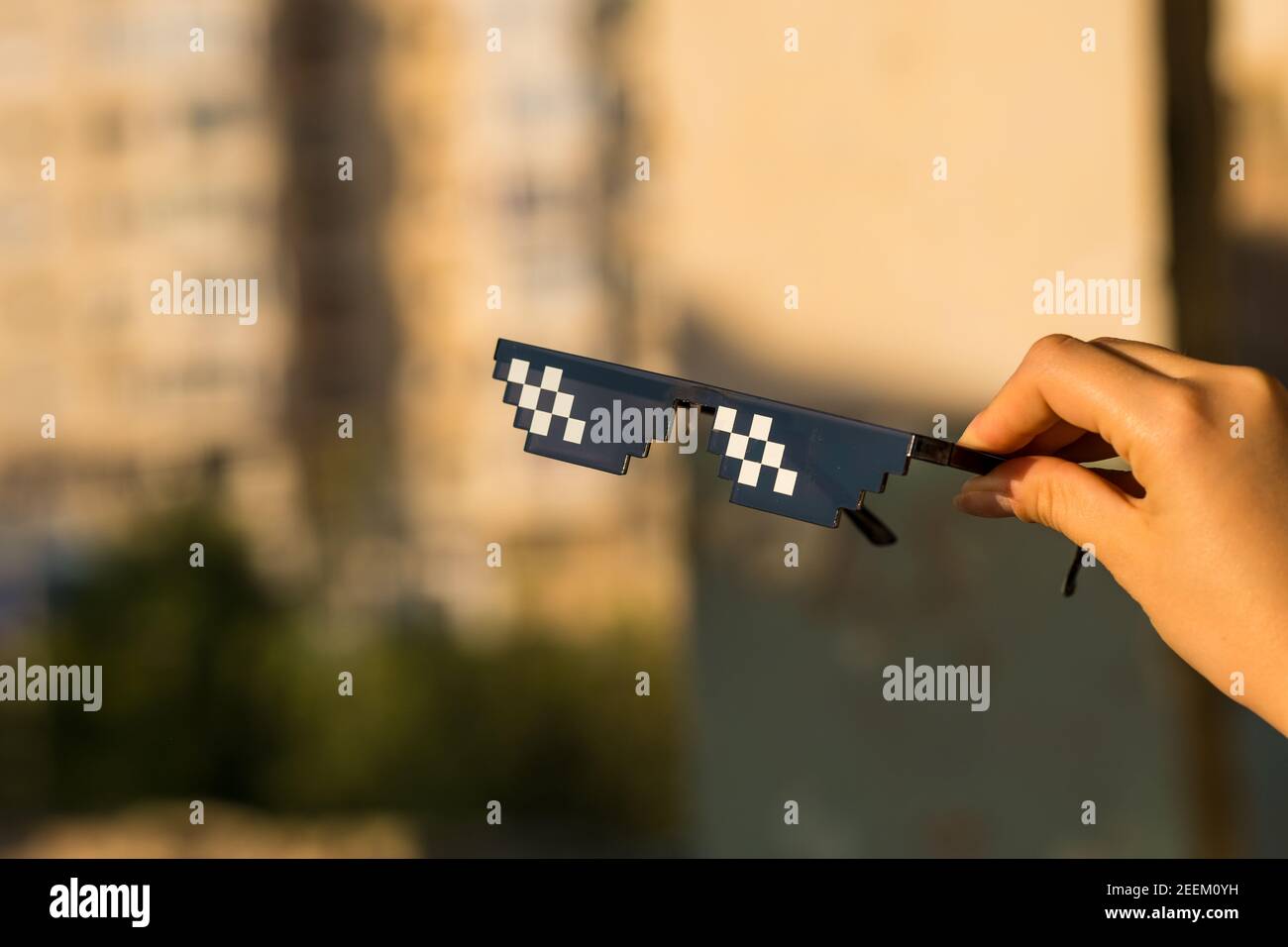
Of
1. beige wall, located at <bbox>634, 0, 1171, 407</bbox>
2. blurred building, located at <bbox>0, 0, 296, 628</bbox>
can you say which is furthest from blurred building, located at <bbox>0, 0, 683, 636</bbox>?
beige wall, located at <bbox>634, 0, 1171, 407</bbox>

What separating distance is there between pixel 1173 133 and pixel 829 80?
542 millimetres

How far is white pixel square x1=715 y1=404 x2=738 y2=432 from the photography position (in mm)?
646

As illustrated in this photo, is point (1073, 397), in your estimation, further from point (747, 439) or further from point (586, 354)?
point (586, 354)

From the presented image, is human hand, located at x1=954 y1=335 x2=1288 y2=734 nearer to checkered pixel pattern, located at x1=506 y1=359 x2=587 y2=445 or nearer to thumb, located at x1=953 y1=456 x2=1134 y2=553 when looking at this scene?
thumb, located at x1=953 y1=456 x2=1134 y2=553

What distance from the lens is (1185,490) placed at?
560 mm

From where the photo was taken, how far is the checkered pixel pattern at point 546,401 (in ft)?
2.23

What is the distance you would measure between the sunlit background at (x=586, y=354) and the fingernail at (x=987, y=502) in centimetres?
87

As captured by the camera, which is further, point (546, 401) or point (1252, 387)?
point (546, 401)

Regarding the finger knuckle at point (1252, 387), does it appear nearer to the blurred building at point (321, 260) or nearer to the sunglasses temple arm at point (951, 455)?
the sunglasses temple arm at point (951, 455)

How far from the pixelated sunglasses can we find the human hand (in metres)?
0.06

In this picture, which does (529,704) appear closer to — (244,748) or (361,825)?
(361,825)

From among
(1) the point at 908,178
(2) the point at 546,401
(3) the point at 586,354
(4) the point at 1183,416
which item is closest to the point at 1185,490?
(4) the point at 1183,416

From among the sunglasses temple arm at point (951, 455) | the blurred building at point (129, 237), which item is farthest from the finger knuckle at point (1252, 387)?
the blurred building at point (129, 237)

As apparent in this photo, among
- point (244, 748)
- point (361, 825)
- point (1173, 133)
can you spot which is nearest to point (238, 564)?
point (244, 748)
